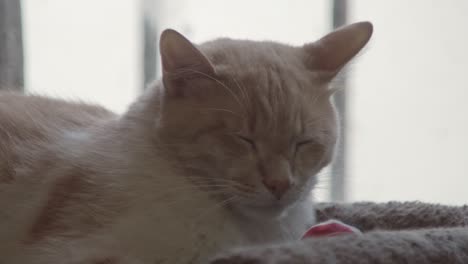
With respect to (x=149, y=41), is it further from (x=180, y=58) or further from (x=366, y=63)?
(x=180, y=58)

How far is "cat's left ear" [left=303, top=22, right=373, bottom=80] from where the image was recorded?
46.7 inches

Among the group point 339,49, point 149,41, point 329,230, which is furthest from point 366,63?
point 329,230

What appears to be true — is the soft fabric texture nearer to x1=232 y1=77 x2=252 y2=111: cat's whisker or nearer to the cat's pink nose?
the cat's pink nose

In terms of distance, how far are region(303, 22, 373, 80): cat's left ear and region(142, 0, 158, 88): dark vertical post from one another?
2.68 feet

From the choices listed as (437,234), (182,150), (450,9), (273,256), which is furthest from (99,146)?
(450,9)

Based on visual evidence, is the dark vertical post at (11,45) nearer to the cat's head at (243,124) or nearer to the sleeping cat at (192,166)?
the sleeping cat at (192,166)

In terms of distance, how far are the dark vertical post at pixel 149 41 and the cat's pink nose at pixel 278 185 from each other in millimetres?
974

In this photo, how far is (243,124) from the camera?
1055 mm

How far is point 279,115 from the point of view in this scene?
3.52ft

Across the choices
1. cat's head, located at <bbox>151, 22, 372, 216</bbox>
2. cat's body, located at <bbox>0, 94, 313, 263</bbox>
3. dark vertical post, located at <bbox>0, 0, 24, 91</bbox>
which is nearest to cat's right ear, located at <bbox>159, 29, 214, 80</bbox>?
cat's head, located at <bbox>151, 22, 372, 216</bbox>

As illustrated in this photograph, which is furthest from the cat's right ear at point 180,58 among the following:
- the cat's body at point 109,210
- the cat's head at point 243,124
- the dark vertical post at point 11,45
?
the dark vertical post at point 11,45

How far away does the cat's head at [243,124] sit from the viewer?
1.03 m

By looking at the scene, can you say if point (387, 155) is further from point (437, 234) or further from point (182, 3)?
point (437, 234)

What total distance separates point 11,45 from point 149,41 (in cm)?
42
